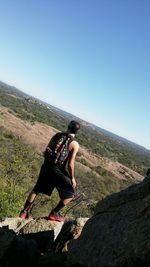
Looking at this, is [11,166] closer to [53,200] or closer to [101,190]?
[53,200]

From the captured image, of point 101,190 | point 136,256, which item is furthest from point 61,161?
point 101,190

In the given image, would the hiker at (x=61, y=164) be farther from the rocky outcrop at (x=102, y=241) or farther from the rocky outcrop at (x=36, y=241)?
the rocky outcrop at (x=102, y=241)

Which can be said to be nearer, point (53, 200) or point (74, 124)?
point (74, 124)

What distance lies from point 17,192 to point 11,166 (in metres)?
4.36

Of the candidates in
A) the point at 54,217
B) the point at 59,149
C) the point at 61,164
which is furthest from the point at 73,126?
the point at 54,217

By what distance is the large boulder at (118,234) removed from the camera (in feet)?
15.9

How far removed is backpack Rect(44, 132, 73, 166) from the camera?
7574 mm

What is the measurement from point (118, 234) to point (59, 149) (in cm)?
261

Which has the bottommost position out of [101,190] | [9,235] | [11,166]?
[101,190]

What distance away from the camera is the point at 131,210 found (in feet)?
18.9

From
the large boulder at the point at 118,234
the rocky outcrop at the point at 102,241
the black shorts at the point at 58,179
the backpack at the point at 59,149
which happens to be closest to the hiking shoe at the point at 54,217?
the black shorts at the point at 58,179

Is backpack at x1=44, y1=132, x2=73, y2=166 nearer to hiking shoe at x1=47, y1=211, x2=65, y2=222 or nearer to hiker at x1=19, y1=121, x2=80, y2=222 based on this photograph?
hiker at x1=19, y1=121, x2=80, y2=222

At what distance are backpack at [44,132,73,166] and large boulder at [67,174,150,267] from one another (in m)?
1.35

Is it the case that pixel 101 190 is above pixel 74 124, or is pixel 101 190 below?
below
